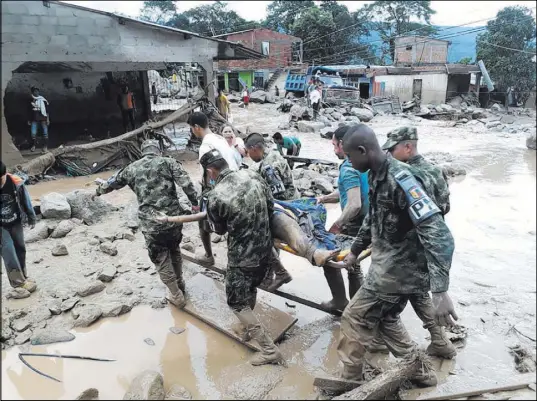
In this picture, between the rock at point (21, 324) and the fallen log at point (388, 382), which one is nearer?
the fallen log at point (388, 382)

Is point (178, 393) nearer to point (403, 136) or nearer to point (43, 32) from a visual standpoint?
point (43, 32)

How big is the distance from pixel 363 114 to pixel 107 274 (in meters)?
17.7

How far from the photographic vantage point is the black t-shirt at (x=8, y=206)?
3.86 metres

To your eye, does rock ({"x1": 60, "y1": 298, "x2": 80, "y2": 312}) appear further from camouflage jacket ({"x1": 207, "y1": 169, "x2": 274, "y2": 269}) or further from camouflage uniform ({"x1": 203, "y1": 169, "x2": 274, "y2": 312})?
camouflage jacket ({"x1": 207, "y1": 169, "x2": 274, "y2": 269})

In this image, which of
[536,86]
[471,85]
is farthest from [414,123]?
[536,86]

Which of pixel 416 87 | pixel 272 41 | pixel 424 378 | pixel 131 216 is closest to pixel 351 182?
pixel 424 378

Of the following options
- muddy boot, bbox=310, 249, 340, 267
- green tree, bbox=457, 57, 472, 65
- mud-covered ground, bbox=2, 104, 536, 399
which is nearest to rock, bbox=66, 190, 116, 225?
mud-covered ground, bbox=2, 104, 536, 399

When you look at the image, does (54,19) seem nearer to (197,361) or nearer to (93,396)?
(93,396)

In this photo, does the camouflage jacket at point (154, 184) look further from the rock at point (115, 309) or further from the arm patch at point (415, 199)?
the arm patch at point (415, 199)

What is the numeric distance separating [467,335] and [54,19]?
3891 mm

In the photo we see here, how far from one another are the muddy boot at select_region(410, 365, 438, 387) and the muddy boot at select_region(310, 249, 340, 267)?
3.22 feet

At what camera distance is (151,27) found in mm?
9359

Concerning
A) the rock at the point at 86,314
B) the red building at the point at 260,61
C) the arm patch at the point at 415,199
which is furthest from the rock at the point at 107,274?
the red building at the point at 260,61

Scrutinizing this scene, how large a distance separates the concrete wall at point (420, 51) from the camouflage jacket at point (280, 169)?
87.5 ft
